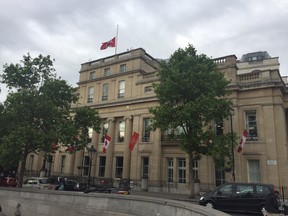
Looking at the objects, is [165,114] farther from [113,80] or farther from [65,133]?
[113,80]

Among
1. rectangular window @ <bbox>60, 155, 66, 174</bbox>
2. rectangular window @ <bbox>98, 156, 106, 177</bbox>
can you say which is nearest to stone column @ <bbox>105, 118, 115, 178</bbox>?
rectangular window @ <bbox>98, 156, 106, 177</bbox>

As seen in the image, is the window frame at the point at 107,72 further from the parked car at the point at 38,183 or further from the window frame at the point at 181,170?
the parked car at the point at 38,183

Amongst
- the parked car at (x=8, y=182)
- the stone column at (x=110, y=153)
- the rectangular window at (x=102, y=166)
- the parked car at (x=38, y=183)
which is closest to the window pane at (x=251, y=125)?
the stone column at (x=110, y=153)

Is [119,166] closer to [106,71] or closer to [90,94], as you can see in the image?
[90,94]

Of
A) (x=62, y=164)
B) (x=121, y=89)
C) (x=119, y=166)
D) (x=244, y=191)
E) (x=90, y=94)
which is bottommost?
(x=244, y=191)

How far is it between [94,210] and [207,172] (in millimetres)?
17169

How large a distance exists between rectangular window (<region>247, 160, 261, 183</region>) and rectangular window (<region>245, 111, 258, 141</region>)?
7.39ft

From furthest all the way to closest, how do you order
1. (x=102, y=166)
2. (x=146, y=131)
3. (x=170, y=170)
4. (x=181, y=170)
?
(x=102, y=166)
(x=146, y=131)
(x=170, y=170)
(x=181, y=170)

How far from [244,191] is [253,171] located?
43.5 feet

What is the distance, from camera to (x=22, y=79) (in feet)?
82.3

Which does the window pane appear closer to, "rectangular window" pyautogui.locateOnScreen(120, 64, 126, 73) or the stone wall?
"rectangular window" pyautogui.locateOnScreen(120, 64, 126, 73)

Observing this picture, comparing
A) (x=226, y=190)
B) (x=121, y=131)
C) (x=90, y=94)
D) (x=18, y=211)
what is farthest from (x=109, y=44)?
(x=226, y=190)

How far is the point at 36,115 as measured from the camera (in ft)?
76.9

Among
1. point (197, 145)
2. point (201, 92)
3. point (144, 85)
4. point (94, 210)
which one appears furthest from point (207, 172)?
point (94, 210)
